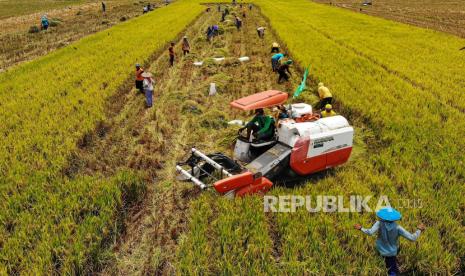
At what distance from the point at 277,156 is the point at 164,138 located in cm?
361

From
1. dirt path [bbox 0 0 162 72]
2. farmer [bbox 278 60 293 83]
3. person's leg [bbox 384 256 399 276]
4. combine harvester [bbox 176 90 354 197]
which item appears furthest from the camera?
dirt path [bbox 0 0 162 72]

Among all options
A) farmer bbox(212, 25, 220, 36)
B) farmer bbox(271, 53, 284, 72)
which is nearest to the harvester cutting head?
farmer bbox(271, 53, 284, 72)

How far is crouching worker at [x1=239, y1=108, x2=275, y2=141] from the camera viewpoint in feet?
20.8

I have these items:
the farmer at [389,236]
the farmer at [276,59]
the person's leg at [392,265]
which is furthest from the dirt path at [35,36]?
the person's leg at [392,265]

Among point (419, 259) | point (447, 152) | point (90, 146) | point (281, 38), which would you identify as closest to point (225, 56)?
point (281, 38)

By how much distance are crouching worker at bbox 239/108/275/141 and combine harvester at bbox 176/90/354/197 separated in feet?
0.40

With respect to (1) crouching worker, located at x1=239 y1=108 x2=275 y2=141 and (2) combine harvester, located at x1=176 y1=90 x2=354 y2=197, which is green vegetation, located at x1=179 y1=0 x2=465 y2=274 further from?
(1) crouching worker, located at x1=239 y1=108 x2=275 y2=141

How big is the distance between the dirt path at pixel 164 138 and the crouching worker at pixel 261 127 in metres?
1.55

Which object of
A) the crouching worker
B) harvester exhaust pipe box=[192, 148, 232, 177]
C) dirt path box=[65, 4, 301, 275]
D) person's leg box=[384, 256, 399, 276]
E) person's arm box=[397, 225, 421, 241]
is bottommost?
dirt path box=[65, 4, 301, 275]

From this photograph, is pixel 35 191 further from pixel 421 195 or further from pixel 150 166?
pixel 421 195

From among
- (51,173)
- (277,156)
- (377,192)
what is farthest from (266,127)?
(51,173)

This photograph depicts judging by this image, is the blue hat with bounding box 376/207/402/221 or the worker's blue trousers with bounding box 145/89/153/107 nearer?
the blue hat with bounding box 376/207/402/221

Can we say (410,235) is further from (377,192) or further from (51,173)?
(51,173)

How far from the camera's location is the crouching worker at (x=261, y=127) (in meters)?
6.34
